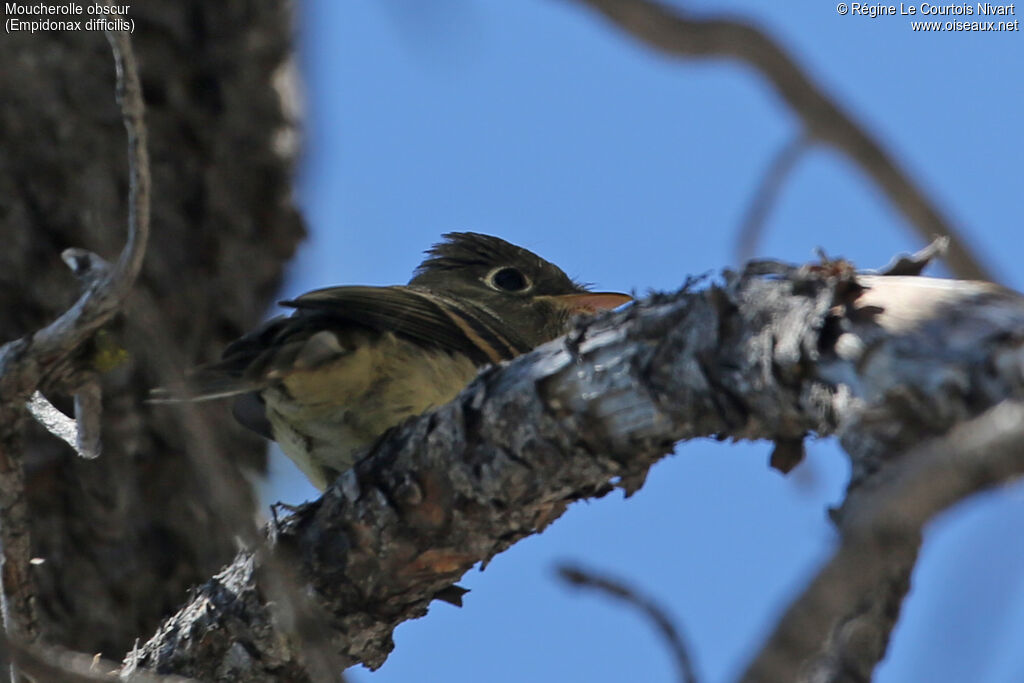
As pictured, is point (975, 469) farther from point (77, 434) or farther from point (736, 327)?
point (77, 434)

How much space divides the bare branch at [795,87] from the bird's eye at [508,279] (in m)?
2.82

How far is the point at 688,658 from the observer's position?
1.76m

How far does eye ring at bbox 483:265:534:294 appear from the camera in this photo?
5.30m

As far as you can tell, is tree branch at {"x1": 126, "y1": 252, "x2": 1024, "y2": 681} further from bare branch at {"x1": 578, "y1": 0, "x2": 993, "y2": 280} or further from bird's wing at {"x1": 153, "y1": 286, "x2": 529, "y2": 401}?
bird's wing at {"x1": 153, "y1": 286, "x2": 529, "y2": 401}

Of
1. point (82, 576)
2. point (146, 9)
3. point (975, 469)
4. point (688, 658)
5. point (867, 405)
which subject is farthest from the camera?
point (146, 9)

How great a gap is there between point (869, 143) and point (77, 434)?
5.95 ft

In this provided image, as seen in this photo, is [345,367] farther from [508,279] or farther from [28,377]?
[508,279]

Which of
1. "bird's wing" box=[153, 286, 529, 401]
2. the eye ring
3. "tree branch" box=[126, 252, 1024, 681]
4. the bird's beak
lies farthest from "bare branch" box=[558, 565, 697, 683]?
the eye ring

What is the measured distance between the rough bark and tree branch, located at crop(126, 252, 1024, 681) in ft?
3.63

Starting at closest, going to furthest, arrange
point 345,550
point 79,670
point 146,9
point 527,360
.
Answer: point 79,670, point 527,360, point 345,550, point 146,9

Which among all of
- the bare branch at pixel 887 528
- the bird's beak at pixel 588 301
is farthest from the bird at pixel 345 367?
the bare branch at pixel 887 528

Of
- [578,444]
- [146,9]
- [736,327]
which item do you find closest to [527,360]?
[578,444]

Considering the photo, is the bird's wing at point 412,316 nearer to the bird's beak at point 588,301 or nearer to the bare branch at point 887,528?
the bird's beak at point 588,301

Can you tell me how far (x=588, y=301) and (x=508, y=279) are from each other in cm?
41
